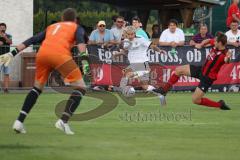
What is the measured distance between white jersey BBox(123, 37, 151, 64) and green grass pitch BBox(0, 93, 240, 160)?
423 cm

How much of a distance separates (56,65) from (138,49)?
31.2 feet

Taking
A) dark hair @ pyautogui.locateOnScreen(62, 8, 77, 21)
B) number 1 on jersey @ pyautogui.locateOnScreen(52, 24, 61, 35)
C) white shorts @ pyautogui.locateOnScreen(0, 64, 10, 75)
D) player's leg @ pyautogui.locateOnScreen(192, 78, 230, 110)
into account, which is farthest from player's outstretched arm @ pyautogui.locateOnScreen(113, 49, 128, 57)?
number 1 on jersey @ pyautogui.locateOnScreen(52, 24, 61, 35)

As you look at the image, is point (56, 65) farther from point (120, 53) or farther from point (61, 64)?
point (120, 53)

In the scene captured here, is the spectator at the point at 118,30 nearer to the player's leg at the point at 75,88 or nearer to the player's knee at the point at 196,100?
the player's knee at the point at 196,100

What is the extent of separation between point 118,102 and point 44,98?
7.13ft

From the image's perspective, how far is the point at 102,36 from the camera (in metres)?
23.7

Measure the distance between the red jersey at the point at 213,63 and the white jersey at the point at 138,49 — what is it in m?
4.78

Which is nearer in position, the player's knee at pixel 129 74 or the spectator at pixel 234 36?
the player's knee at pixel 129 74

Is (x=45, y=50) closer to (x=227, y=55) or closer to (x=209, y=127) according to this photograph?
(x=209, y=127)

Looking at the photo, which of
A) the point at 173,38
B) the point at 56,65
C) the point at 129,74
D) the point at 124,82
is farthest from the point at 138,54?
the point at 56,65

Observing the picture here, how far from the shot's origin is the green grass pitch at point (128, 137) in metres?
10.4

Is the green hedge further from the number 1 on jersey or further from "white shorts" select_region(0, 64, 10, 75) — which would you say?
the number 1 on jersey

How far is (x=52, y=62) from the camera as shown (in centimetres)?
1251

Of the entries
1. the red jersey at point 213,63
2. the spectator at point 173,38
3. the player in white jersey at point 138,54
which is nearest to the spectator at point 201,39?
the spectator at point 173,38
